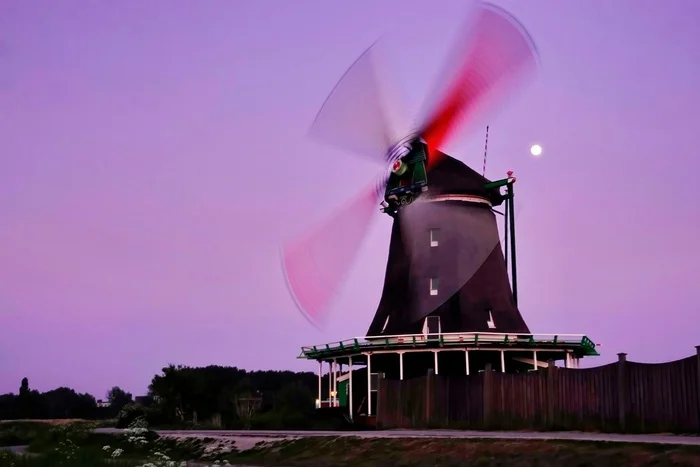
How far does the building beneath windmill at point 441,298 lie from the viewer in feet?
125

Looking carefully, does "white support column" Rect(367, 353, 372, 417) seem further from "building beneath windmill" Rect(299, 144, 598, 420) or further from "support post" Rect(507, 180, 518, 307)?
"support post" Rect(507, 180, 518, 307)

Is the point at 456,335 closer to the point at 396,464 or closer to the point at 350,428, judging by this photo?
the point at 350,428

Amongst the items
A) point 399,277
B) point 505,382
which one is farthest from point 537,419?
point 399,277

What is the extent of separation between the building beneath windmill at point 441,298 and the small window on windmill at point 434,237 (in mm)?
59

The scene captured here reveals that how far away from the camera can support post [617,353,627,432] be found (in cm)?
2289

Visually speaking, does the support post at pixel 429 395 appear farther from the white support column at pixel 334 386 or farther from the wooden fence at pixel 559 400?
the white support column at pixel 334 386

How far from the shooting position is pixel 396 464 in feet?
65.0

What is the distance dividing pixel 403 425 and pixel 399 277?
1165cm

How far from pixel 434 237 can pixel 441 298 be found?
3528 mm

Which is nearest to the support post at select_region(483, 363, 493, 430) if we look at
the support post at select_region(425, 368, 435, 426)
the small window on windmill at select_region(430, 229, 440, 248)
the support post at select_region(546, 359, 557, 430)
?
the support post at select_region(546, 359, 557, 430)

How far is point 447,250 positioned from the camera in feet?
135

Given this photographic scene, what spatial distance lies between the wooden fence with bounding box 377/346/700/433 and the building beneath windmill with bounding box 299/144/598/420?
528 cm

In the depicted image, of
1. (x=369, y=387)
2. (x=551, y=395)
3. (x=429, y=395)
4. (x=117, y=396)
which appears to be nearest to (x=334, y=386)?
(x=369, y=387)

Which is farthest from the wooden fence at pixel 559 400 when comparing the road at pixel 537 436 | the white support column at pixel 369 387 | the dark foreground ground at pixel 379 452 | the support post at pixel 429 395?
the white support column at pixel 369 387
